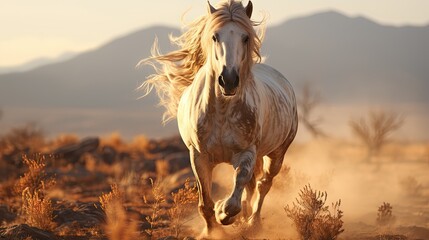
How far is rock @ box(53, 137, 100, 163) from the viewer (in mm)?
21828

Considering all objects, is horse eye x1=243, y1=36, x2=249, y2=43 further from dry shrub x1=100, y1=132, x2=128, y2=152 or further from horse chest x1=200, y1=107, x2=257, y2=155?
dry shrub x1=100, y1=132, x2=128, y2=152

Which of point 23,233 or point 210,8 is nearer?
point 210,8

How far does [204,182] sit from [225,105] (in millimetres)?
1010

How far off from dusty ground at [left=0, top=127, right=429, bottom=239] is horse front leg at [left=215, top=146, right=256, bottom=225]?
5.36 feet

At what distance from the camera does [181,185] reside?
53.1 ft

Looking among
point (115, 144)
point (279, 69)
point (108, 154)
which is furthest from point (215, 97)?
point (279, 69)

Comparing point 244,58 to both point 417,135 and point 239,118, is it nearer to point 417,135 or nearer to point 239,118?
point 239,118

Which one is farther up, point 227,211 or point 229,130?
point 229,130

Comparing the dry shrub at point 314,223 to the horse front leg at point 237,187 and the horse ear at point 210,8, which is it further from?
the horse ear at point 210,8

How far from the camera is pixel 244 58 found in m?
6.55

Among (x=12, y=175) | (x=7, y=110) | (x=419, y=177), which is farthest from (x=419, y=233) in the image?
(x=7, y=110)

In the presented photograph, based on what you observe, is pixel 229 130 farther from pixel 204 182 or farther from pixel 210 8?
pixel 210 8

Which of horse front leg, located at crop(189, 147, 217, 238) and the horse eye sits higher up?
the horse eye

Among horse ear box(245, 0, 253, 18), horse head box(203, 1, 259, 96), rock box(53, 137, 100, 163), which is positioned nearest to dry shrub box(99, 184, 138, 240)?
horse head box(203, 1, 259, 96)
